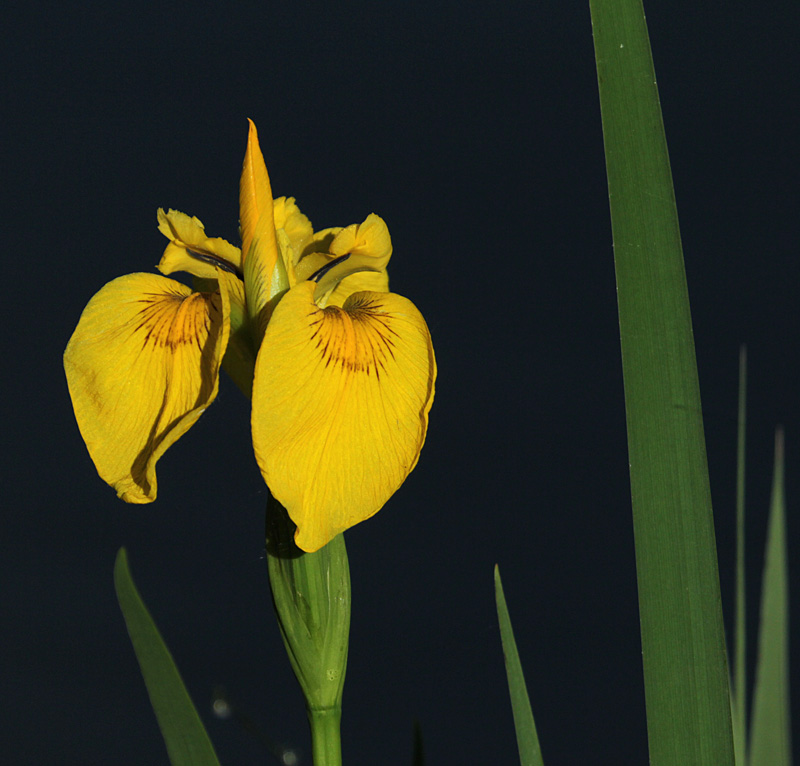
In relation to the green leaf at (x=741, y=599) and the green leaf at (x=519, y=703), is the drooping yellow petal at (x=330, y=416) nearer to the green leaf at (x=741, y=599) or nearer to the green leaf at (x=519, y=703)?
the green leaf at (x=519, y=703)

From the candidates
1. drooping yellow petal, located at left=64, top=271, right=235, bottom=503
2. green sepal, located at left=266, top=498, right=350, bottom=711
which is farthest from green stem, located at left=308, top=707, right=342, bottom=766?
drooping yellow petal, located at left=64, top=271, right=235, bottom=503

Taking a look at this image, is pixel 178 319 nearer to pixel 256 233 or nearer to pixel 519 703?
pixel 256 233

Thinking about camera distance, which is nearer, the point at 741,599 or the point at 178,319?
the point at 178,319

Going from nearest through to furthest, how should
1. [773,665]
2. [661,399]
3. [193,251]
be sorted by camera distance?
[661,399] → [193,251] → [773,665]

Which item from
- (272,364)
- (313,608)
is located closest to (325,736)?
(313,608)

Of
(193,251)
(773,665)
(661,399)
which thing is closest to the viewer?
(661,399)

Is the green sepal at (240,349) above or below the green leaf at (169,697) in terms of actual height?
above

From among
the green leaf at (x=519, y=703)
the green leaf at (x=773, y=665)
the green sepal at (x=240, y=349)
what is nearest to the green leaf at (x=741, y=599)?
the green leaf at (x=773, y=665)
